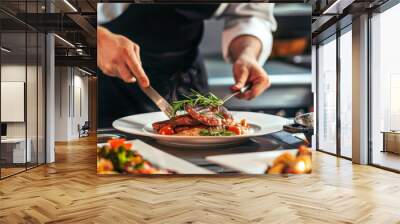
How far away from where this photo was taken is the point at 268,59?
6.03 m

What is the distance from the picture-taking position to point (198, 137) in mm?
5820

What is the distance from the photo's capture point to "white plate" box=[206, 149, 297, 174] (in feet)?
19.5

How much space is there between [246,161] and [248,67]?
144cm

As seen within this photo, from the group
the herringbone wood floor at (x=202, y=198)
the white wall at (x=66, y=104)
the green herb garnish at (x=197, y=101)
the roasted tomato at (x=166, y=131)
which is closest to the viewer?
the herringbone wood floor at (x=202, y=198)

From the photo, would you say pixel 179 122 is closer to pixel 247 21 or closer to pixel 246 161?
pixel 246 161

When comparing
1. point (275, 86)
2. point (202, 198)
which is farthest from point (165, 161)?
point (275, 86)

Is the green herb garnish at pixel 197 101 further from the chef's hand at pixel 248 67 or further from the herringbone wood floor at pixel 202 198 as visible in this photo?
the herringbone wood floor at pixel 202 198

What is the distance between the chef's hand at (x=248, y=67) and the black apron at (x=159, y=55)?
0.51 m

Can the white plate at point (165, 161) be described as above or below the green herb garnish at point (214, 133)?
below

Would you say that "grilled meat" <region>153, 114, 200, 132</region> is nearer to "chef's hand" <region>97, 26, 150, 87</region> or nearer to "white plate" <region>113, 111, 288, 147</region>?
"white plate" <region>113, 111, 288, 147</region>

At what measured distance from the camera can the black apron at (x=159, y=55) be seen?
600cm

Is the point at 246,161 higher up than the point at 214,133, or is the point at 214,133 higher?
the point at 214,133

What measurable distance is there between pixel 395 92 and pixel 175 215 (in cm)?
482

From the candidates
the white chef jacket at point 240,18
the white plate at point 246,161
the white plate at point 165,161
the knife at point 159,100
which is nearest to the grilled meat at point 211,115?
the knife at point 159,100
